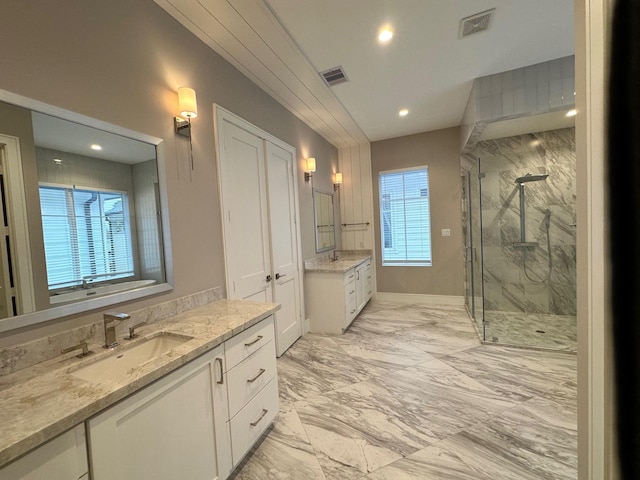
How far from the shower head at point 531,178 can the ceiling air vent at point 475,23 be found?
Result: 8.13ft

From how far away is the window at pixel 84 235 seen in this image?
120 cm

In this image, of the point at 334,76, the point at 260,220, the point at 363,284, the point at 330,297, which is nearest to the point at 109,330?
the point at 260,220

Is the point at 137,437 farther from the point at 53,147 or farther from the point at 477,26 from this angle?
the point at 477,26

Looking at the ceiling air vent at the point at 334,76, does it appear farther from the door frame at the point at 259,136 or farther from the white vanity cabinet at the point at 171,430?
the white vanity cabinet at the point at 171,430

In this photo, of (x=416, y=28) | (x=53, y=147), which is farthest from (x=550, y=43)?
(x=53, y=147)

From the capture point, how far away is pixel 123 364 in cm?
130

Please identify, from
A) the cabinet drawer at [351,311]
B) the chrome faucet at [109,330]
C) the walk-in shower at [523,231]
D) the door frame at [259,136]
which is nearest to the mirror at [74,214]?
the chrome faucet at [109,330]

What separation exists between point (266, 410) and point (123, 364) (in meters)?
0.91

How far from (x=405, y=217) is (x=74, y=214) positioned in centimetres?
456

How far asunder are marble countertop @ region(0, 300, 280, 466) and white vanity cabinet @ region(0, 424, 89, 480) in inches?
1.1

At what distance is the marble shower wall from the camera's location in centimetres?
367

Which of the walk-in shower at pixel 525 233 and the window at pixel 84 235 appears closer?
the window at pixel 84 235

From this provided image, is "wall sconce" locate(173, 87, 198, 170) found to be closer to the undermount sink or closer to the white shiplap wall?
the undermount sink

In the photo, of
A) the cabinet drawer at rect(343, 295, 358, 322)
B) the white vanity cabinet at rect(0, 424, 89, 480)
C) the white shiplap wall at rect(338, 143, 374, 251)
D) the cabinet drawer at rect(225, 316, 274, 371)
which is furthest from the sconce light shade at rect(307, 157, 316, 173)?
the white vanity cabinet at rect(0, 424, 89, 480)
